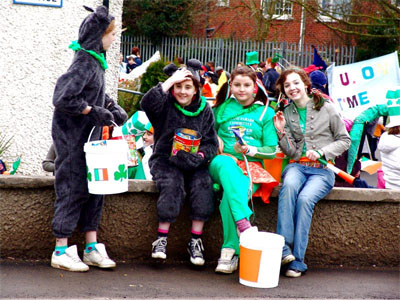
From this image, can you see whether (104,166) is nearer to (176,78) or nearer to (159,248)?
(159,248)

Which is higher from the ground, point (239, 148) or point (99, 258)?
point (239, 148)

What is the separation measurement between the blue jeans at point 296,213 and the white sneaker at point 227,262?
0.39 m

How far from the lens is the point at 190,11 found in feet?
91.1

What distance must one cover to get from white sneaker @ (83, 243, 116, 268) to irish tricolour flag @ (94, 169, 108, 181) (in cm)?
62

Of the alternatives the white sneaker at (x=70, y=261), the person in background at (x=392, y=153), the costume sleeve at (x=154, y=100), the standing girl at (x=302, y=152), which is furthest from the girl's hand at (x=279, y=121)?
the white sneaker at (x=70, y=261)

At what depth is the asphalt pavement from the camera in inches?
161

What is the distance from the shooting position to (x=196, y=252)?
15.8 ft

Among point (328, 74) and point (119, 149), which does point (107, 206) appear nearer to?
point (119, 149)

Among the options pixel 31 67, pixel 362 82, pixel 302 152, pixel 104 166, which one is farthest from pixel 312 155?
pixel 362 82

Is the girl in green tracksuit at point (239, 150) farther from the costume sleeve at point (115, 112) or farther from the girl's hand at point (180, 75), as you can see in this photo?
the costume sleeve at point (115, 112)

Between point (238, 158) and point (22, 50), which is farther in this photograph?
point (22, 50)

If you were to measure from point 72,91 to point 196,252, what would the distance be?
1542 mm

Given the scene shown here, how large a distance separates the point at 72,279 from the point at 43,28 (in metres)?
2.96

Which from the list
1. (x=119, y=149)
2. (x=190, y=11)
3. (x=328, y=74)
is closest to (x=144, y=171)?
(x=119, y=149)
